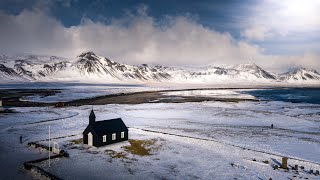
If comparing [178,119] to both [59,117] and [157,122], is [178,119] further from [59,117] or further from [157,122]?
[59,117]

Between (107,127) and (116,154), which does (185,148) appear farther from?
(107,127)

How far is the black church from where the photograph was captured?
45688 millimetres

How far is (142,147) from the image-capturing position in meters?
46.5

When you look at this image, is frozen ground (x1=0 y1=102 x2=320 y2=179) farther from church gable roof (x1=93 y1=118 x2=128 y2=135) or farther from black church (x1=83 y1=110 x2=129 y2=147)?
church gable roof (x1=93 y1=118 x2=128 y2=135)

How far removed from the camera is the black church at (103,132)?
45.7 m

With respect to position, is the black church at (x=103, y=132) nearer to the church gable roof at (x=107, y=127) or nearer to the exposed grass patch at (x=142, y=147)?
the church gable roof at (x=107, y=127)

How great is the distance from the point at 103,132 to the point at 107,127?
1.43 meters

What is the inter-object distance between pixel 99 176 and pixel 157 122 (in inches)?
1493

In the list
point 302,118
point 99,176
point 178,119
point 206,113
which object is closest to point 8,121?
point 178,119

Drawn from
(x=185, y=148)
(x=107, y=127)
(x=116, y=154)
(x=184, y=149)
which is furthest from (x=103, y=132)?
(x=185, y=148)

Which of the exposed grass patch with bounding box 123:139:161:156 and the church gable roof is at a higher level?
the church gable roof

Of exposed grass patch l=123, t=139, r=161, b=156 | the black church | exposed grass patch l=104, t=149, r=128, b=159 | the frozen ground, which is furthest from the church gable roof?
exposed grass patch l=104, t=149, r=128, b=159

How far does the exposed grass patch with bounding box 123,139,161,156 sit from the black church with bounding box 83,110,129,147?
234cm

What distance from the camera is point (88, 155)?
1636 inches
